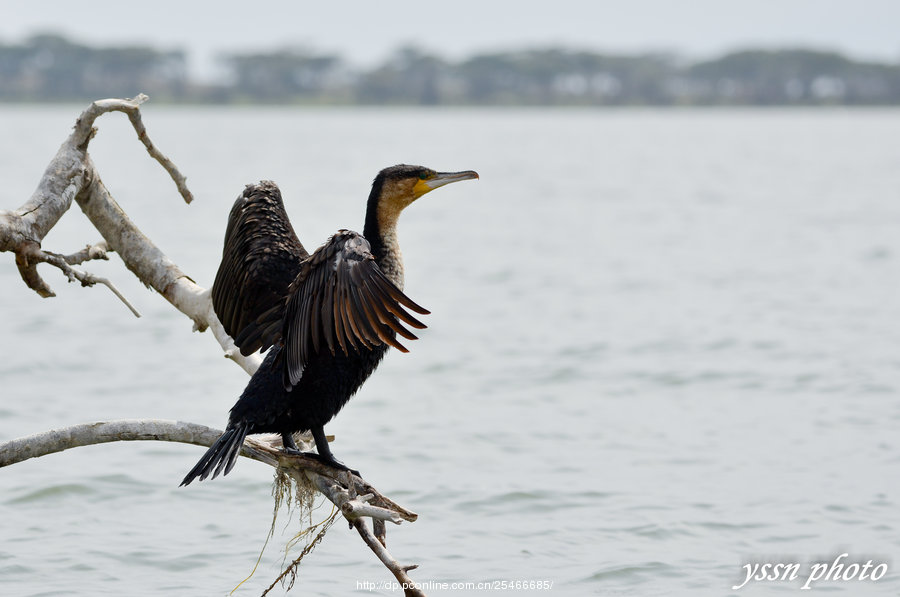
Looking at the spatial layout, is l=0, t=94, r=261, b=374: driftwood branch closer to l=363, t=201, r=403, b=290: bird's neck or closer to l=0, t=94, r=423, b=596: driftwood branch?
l=0, t=94, r=423, b=596: driftwood branch

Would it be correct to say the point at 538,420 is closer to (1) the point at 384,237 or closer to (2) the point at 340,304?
(1) the point at 384,237

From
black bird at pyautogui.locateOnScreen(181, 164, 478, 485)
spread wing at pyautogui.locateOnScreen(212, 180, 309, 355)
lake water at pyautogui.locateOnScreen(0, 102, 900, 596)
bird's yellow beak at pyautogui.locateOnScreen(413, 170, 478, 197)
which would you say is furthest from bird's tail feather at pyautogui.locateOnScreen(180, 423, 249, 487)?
lake water at pyautogui.locateOnScreen(0, 102, 900, 596)

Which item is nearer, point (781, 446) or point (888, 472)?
point (888, 472)

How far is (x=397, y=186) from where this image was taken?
4574 millimetres

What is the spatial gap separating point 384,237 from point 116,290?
3.61 ft

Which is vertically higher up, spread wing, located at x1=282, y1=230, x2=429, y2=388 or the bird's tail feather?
spread wing, located at x1=282, y1=230, x2=429, y2=388

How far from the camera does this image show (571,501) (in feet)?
23.6

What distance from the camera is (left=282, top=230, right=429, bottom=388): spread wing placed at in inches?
150

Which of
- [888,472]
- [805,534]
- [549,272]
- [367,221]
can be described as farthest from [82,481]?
[549,272]

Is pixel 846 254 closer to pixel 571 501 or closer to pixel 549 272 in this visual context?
pixel 549 272

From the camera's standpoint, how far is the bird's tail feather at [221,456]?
396 centimetres

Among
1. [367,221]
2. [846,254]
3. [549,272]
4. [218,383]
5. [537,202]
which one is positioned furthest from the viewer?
[537,202]

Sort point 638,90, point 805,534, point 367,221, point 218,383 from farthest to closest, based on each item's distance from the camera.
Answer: point 638,90
point 218,383
point 805,534
point 367,221

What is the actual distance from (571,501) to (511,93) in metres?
121
